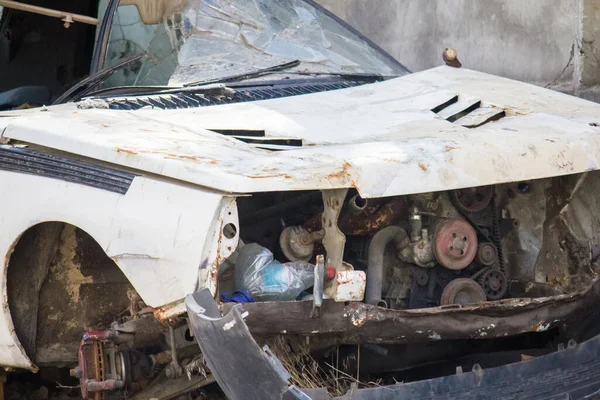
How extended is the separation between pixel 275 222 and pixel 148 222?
0.73m

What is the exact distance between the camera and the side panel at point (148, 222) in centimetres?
335

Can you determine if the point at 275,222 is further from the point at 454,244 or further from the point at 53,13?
the point at 53,13

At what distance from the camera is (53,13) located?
5.23 m

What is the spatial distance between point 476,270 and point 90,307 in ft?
5.14

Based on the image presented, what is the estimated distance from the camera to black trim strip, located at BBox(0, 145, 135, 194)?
359 cm

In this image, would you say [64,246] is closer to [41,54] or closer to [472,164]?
[472,164]

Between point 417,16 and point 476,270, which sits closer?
point 476,270

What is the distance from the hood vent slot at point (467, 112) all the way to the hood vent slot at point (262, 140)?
2.55 feet

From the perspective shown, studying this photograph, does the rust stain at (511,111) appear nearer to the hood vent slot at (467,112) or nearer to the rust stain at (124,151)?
the hood vent slot at (467,112)

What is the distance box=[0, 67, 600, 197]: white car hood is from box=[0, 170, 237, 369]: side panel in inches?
3.2

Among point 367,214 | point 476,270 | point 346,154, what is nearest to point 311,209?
point 367,214

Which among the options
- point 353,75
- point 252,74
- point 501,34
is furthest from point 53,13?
point 501,34

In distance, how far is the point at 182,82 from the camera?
191 inches

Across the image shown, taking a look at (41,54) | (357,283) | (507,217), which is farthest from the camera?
(41,54)
